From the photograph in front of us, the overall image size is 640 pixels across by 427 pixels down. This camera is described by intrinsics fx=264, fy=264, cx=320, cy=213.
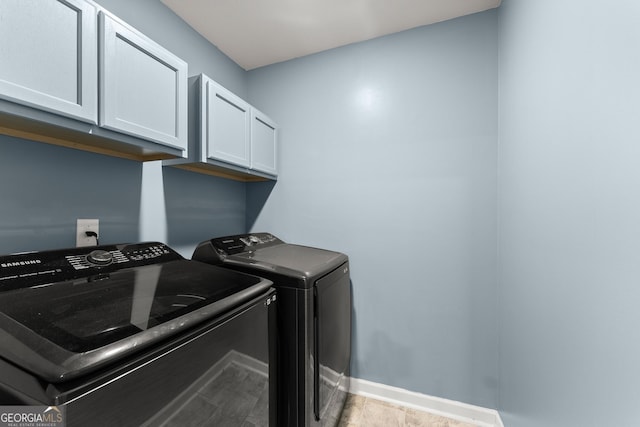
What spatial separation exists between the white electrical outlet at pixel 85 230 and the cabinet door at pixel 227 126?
0.65 metres

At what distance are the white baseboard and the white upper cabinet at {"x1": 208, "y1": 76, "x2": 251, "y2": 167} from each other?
75.0 inches

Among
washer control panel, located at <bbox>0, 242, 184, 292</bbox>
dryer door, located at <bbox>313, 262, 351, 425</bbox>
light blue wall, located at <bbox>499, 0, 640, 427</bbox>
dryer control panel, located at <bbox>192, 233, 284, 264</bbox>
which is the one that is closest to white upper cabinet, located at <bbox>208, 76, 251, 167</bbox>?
dryer control panel, located at <bbox>192, 233, 284, 264</bbox>

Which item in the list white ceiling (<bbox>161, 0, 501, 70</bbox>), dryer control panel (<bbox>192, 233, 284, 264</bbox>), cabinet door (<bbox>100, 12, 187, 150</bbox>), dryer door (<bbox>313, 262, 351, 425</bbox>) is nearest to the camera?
cabinet door (<bbox>100, 12, 187, 150</bbox>)

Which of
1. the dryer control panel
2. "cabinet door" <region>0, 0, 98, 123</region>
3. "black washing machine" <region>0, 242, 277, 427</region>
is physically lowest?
"black washing machine" <region>0, 242, 277, 427</region>

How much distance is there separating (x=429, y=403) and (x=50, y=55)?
8.79 feet

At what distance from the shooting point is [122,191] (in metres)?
1.44

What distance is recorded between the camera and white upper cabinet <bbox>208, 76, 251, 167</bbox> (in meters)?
1.55

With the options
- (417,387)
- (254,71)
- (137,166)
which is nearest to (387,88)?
(254,71)

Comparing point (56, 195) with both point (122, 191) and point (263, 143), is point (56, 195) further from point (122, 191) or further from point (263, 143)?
point (263, 143)

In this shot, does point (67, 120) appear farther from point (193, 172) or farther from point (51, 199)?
point (193, 172)

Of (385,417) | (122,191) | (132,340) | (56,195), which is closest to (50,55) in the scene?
(56,195)

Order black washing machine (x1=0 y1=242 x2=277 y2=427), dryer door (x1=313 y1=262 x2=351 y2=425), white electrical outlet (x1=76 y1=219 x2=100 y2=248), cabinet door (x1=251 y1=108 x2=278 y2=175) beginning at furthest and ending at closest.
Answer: cabinet door (x1=251 y1=108 x2=278 y2=175) → dryer door (x1=313 y1=262 x2=351 y2=425) → white electrical outlet (x1=76 y1=219 x2=100 y2=248) → black washing machine (x1=0 y1=242 x2=277 y2=427)

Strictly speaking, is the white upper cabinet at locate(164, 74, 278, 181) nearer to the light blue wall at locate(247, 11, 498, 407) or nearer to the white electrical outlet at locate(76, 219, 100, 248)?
→ the light blue wall at locate(247, 11, 498, 407)

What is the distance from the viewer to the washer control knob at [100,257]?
1.08 metres
